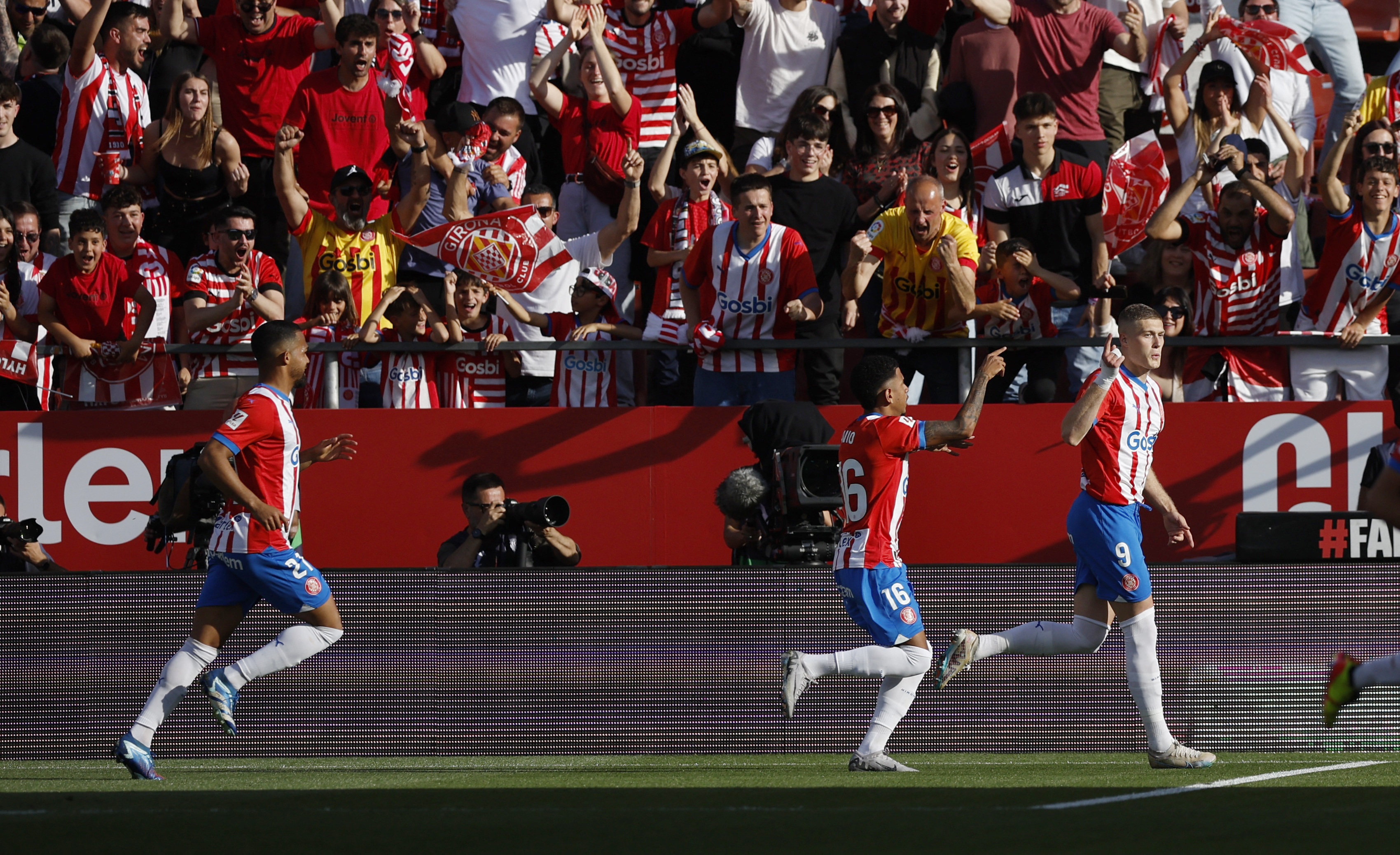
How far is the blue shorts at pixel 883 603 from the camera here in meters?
7.13

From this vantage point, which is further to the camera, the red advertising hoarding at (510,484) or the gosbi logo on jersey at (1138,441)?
the red advertising hoarding at (510,484)

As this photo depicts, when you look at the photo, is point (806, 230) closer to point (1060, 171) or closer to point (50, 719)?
point (1060, 171)

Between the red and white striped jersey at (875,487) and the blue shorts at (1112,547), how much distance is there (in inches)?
30.1

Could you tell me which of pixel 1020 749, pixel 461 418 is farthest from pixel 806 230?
pixel 1020 749

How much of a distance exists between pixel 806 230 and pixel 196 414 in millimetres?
4055

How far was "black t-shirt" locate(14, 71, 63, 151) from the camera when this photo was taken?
12.5 meters

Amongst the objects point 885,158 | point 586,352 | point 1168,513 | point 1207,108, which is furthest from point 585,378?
point 1207,108

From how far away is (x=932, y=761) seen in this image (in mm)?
7785

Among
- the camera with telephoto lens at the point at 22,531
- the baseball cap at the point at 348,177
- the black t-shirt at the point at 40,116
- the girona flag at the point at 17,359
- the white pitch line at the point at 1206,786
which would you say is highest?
the black t-shirt at the point at 40,116

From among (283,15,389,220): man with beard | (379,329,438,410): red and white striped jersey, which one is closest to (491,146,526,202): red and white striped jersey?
(283,15,389,220): man with beard

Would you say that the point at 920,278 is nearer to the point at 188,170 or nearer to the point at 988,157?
the point at 988,157

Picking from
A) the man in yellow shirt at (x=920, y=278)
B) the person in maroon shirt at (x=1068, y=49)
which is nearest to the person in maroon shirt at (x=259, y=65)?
the man in yellow shirt at (x=920, y=278)

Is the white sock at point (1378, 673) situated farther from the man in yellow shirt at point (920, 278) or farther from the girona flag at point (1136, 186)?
the girona flag at point (1136, 186)

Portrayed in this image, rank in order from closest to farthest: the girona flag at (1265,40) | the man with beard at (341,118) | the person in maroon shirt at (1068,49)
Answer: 1. the girona flag at (1265,40)
2. the person in maroon shirt at (1068,49)
3. the man with beard at (341,118)
